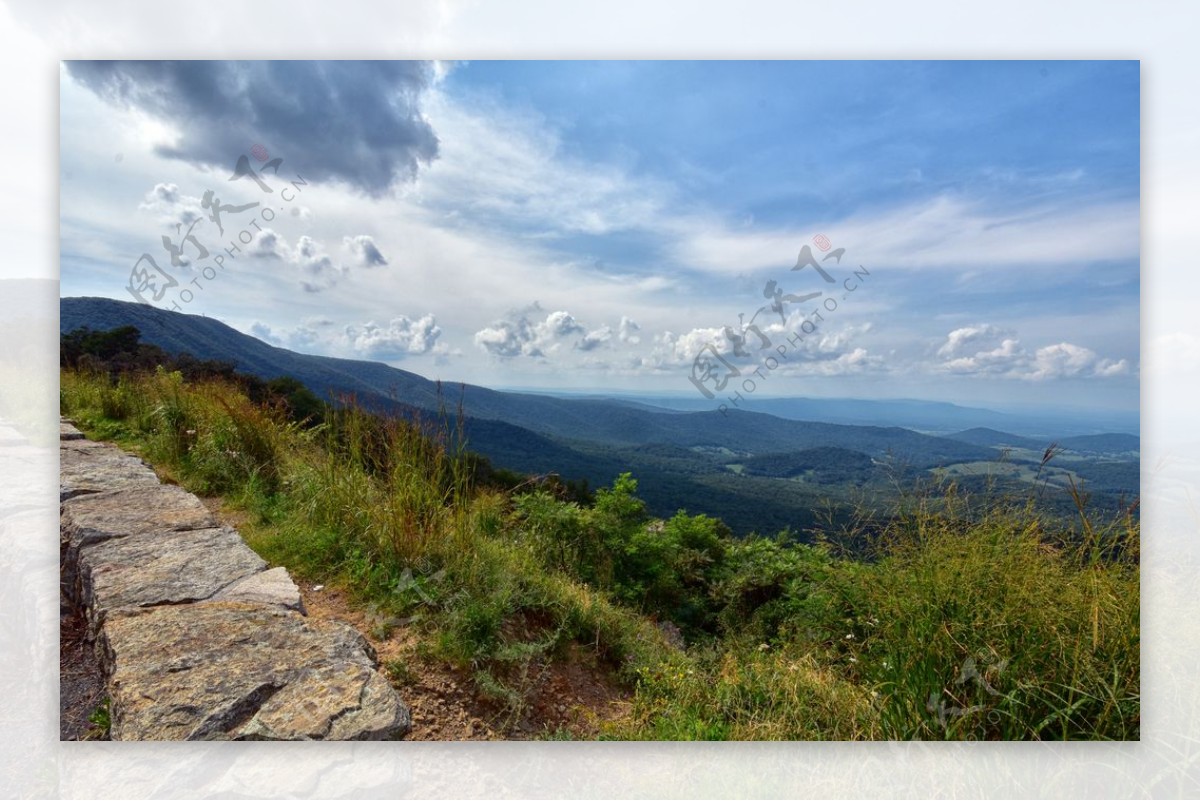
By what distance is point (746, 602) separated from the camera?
4293 mm

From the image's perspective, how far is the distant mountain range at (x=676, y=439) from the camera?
314 centimetres

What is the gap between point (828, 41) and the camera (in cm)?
318

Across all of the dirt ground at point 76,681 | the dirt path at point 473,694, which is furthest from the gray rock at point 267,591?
the dirt ground at point 76,681

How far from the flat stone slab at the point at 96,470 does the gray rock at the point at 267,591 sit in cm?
117

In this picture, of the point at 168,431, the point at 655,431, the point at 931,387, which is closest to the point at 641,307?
the point at 655,431

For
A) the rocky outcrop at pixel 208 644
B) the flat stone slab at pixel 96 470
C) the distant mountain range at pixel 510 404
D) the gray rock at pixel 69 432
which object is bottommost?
the rocky outcrop at pixel 208 644

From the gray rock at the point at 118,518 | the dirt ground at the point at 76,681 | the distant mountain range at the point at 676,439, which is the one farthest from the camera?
the distant mountain range at the point at 676,439

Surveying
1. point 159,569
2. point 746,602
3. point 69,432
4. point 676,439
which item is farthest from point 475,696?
point 69,432

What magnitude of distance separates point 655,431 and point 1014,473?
1.96m

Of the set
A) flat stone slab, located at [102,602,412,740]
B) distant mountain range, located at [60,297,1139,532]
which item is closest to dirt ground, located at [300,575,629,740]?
flat stone slab, located at [102,602,412,740]

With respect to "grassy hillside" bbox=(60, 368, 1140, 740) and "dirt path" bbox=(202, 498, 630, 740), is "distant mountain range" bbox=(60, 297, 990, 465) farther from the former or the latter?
"dirt path" bbox=(202, 498, 630, 740)

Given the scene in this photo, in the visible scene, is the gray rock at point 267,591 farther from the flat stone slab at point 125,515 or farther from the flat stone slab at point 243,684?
the flat stone slab at point 125,515

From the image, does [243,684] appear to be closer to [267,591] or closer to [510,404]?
[267,591]

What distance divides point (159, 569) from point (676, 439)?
109 inches
